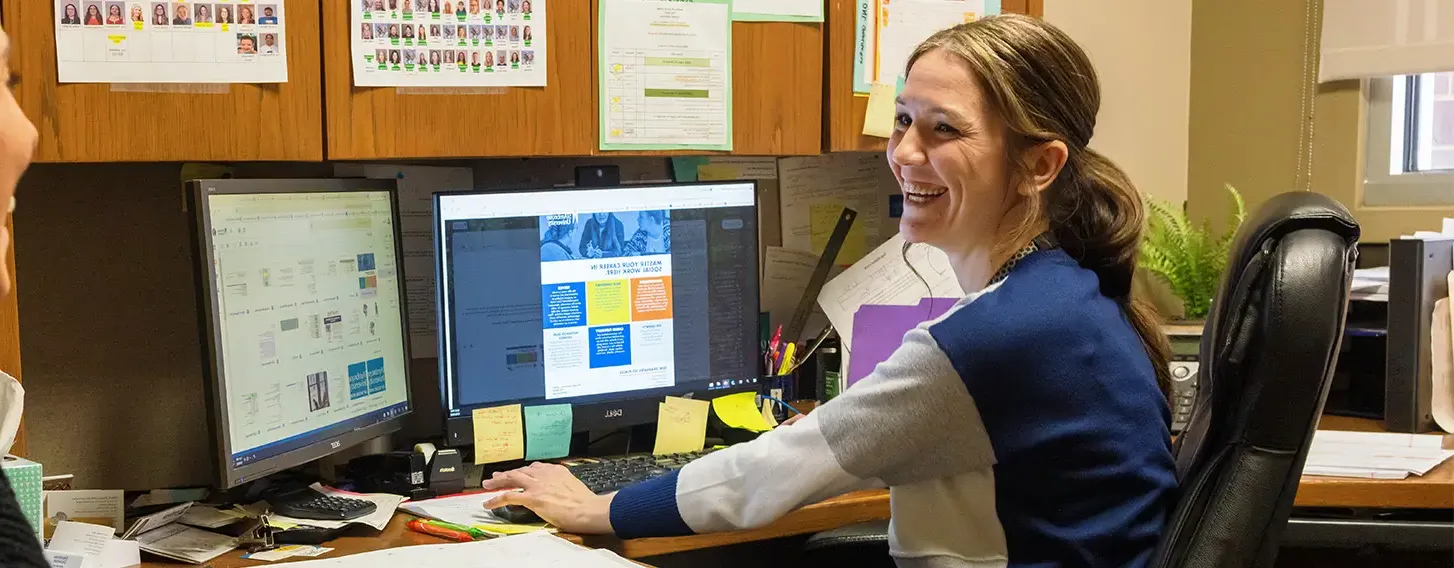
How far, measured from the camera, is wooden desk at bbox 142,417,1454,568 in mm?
1529

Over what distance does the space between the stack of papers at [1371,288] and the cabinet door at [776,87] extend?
1.02 meters

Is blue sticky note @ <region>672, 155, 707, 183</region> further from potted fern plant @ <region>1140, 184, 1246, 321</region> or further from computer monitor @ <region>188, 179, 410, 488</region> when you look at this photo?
potted fern plant @ <region>1140, 184, 1246, 321</region>

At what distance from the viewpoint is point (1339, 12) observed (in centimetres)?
274

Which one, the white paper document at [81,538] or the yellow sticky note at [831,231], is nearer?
the white paper document at [81,538]

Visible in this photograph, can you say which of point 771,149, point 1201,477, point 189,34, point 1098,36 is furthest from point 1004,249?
point 1098,36

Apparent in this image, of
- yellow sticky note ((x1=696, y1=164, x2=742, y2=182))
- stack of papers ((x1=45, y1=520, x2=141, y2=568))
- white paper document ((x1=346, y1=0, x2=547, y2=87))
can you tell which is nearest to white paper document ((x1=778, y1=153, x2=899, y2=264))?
yellow sticky note ((x1=696, y1=164, x2=742, y2=182))

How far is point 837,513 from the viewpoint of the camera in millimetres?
1723

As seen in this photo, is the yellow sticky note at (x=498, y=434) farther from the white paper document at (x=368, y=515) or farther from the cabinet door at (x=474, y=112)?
the cabinet door at (x=474, y=112)

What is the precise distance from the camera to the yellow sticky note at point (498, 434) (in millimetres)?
1855

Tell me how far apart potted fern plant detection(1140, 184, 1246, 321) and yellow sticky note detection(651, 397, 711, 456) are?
121 centimetres

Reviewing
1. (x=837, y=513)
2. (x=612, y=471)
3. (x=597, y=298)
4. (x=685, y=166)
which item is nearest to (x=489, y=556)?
(x=612, y=471)

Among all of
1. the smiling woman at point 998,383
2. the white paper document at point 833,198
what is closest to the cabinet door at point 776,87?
the white paper document at point 833,198

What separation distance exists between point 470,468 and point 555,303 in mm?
268

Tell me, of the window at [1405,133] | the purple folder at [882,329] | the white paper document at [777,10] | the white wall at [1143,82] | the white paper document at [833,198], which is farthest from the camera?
the white wall at [1143,82]
